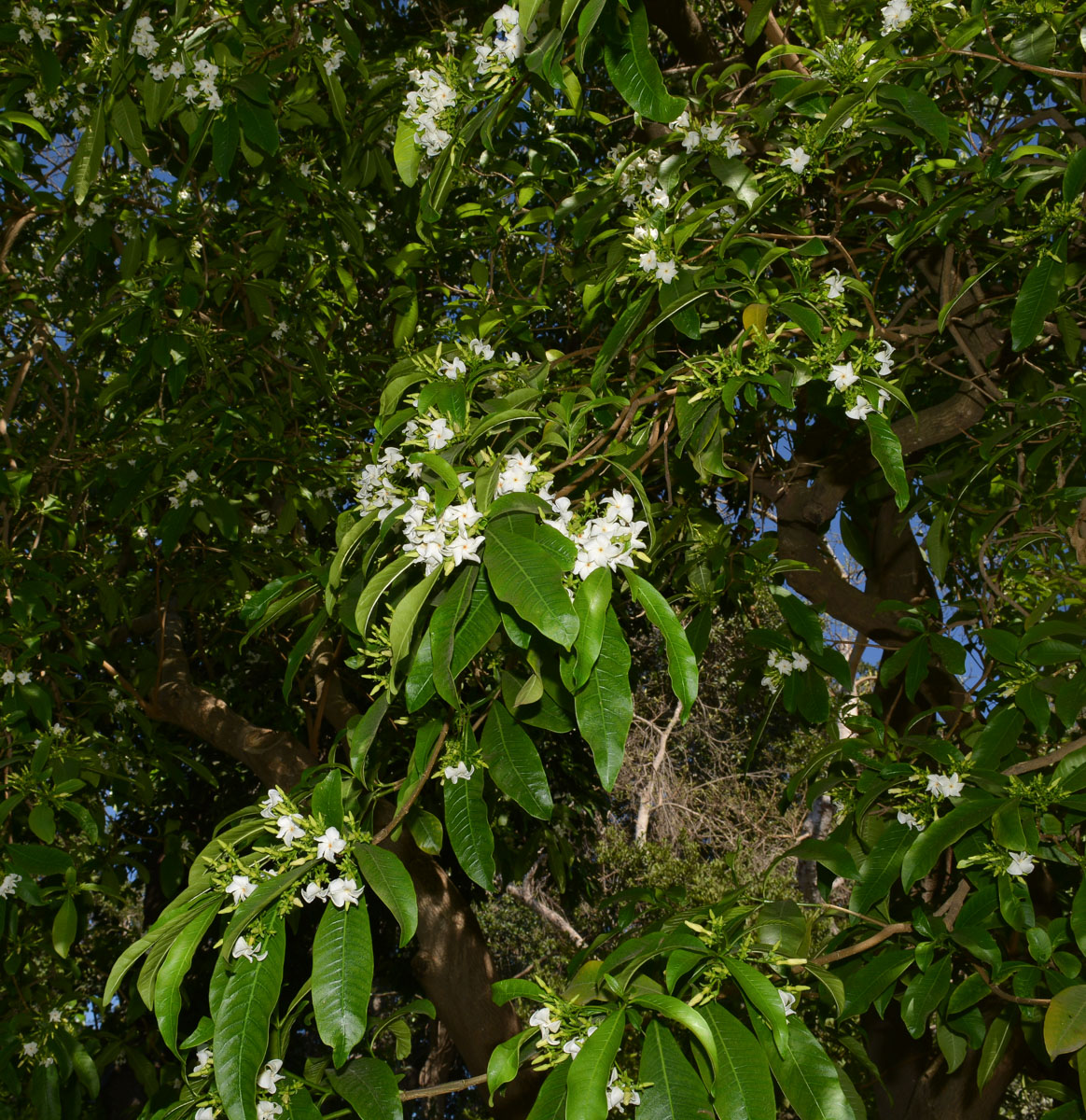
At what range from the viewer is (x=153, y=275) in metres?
2.69

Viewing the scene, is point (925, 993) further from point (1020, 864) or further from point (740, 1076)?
point (740, 1076)

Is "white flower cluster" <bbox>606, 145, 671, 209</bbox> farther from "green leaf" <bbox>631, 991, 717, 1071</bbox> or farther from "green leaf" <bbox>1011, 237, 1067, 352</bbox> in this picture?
"green leaf" <bbox>631, 991, 717, 1071</bbox>

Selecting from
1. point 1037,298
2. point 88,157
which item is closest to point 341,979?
point 1037,298

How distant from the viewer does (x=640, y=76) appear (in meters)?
1.19

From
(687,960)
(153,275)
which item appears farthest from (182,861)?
(687,960)

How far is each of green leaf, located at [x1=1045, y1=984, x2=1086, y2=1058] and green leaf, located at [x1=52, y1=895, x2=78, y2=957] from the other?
2.08 meters

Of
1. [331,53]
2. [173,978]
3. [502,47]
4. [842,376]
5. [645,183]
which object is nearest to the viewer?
[173,978]

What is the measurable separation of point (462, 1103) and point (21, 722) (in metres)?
5.64

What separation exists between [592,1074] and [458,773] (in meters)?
0.41

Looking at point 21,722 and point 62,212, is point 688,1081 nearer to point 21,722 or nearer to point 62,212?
point 21,722

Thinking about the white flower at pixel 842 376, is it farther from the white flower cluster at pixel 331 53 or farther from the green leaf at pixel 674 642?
the white flower cluster at pixel 331 53

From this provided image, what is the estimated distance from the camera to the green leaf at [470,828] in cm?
119

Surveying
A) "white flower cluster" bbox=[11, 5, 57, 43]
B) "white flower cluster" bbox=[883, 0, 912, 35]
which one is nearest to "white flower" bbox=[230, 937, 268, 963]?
"white flower cluster" bbox=[883, 0, 912, 35]

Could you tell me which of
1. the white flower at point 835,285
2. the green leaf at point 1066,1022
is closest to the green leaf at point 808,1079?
the green leaf at point 1066,1022
